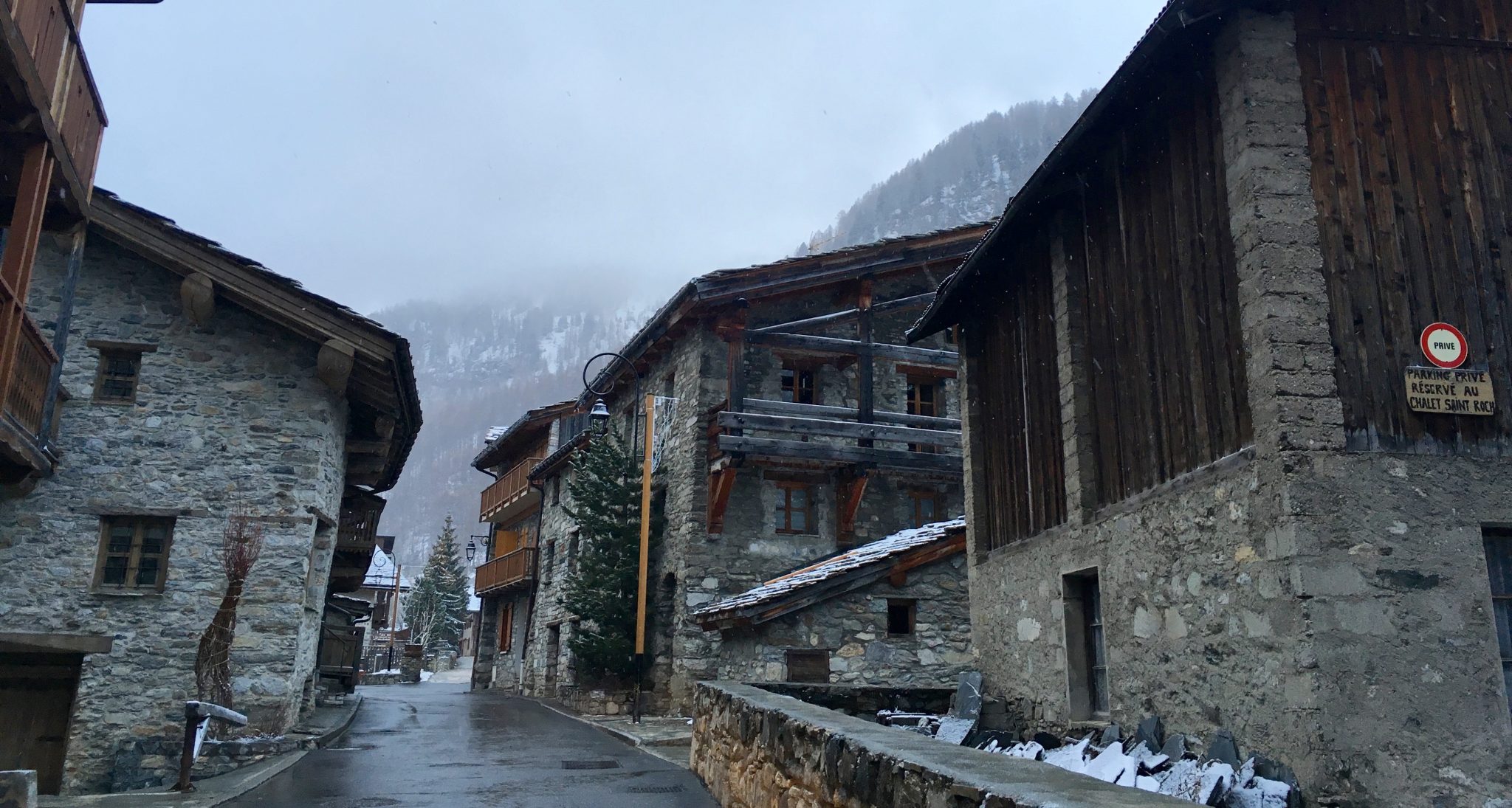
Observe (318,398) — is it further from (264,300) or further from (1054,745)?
(1054,745)

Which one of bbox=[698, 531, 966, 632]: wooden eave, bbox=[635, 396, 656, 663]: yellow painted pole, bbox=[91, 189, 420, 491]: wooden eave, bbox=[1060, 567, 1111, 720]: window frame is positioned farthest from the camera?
bbox=[635, 396, 656, 663]: yellow painted pole

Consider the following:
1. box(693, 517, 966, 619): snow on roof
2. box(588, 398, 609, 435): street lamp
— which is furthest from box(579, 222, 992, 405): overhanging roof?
box(693, 517, 966, 619): snow on roof

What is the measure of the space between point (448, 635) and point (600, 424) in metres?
42.2

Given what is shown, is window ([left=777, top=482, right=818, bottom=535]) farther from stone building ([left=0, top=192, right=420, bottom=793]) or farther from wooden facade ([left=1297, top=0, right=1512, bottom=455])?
wooden facade ([left=1297, top=0, right=1512, bottom=455])

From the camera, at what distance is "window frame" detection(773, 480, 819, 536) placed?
18.3m

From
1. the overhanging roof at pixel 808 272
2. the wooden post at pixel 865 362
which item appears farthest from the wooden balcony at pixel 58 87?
the wooden post at pixel 865 362

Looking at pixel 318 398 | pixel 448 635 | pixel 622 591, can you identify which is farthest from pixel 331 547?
pixel 448 635

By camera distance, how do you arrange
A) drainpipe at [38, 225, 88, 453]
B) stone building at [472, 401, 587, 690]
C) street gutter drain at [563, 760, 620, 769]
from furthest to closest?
stone building at [472, 401, 587, 690], street gutter drain at [563, 760, 620, 769], drainpipe at [38, 225, 88, 453]

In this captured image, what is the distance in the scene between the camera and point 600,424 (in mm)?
16297

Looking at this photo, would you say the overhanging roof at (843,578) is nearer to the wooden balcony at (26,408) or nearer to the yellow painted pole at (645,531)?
the yellow painted pole at (645,531)

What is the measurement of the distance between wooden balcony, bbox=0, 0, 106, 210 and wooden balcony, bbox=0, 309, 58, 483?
1418mm

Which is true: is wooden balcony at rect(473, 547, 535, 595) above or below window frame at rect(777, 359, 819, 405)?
below

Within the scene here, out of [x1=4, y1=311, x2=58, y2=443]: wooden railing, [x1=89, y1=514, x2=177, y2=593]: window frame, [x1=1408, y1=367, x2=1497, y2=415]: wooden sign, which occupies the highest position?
[x1=4, y1=311, x2=58, y2=443]: wooden railing

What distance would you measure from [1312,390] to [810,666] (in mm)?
9765
